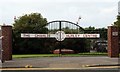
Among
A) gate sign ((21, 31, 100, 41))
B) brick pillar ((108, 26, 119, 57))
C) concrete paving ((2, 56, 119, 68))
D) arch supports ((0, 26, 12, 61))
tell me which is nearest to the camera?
concrete paving ((2, 56, 119, 68))

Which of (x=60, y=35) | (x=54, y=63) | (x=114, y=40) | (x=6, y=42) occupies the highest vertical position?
(x=60, y=35)

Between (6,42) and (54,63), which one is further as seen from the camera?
(6,42)

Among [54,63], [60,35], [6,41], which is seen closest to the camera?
[54,63]

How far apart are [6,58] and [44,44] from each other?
11.7 meters

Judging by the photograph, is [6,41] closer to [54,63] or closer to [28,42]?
[54,63]

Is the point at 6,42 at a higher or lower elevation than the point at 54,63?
higher

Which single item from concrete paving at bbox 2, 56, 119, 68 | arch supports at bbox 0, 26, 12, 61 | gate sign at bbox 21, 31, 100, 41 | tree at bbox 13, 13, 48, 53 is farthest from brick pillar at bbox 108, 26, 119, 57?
arch supports at bbox 0, 26, 12, 61

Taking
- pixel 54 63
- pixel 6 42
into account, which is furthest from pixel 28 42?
pixel 54 63

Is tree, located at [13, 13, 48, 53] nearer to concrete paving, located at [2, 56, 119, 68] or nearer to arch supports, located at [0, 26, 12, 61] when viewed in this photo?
arch supports, located at [0, 26, 12, 61]

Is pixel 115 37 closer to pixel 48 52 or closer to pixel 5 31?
pixel 5 31

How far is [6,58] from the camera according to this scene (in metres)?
26.5

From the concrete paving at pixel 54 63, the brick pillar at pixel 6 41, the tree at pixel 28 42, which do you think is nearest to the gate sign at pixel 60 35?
the tree at pixel 28 42

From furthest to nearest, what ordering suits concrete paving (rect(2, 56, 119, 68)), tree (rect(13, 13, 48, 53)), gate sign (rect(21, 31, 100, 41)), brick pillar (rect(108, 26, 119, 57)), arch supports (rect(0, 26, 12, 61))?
tree (rect(13, 13, 48, 53)) < gate sign (rect(21, 31, 100, 41)) < brick pillar (rect(108, 26, 119, 57)) < arch supports (rect(0, 26, 12, 61)) < concrete paving (rect(2, 56, 119, 68))

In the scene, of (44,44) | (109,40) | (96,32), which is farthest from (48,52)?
(109,40)
